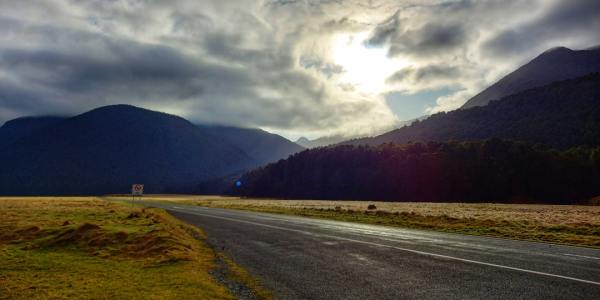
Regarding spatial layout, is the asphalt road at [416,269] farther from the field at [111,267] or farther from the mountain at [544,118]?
the mountain at [544,118]

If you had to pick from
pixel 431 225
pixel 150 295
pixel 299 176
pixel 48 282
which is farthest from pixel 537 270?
pixel 299 176

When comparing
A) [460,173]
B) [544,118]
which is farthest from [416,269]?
[544,118]

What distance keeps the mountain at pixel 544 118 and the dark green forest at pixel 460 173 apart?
27.6 metres

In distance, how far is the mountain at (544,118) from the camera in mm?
124875

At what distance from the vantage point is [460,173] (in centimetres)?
10425

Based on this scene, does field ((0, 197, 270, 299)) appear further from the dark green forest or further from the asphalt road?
the dark green forest

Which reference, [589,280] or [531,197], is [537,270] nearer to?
[589,280]

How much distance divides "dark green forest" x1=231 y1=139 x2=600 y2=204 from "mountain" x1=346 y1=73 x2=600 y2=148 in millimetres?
27551

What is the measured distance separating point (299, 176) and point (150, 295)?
14648cm

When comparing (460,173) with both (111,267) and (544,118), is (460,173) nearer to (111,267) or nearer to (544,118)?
(544,118)

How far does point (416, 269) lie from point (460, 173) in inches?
3989

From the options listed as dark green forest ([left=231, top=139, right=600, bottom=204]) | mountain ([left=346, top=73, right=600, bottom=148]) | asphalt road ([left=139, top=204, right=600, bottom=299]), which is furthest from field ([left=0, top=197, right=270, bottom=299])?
mountain ([left=346, top=73, right=600, bottom=148])

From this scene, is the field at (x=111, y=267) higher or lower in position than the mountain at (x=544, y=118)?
lower

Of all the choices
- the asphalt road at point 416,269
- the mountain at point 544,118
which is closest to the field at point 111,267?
the asphalt road at point 416,269
